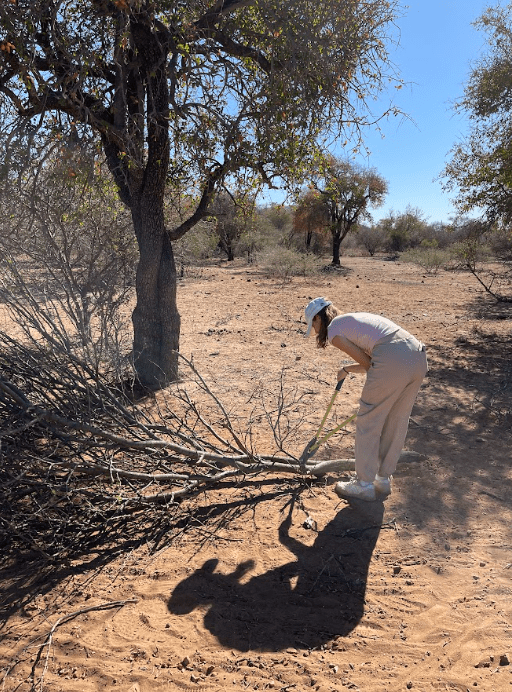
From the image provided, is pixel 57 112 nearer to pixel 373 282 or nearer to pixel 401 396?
pixel 401 396

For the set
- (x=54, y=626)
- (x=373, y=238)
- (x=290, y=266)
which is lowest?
(x=54, y=626)

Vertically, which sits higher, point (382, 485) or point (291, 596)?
point (382, 485)

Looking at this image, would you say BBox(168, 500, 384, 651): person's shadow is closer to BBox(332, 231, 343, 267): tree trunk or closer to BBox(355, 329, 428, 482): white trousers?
BBox(355, 329, 428, 482): white trousers

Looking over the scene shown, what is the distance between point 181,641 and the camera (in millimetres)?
2561

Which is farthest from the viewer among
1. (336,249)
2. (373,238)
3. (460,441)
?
(373,238)

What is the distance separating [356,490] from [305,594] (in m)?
0.98

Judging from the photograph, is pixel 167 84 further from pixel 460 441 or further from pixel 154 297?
pixel 460 441

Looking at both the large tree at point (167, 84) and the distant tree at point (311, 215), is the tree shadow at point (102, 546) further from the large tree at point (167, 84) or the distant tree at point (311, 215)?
the distant tree at point (311, 215)

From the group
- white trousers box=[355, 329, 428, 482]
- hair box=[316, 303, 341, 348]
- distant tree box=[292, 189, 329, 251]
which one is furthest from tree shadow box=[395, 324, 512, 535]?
distant tree box=[292, 189, 329, 251]

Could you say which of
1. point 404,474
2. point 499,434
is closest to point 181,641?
point 404,474

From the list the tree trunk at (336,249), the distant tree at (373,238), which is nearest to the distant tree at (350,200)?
the tree trunk at (336,249)

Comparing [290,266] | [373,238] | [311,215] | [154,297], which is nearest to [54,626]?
[154,297]

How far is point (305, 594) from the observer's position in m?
2.90

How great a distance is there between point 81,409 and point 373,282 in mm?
16054
